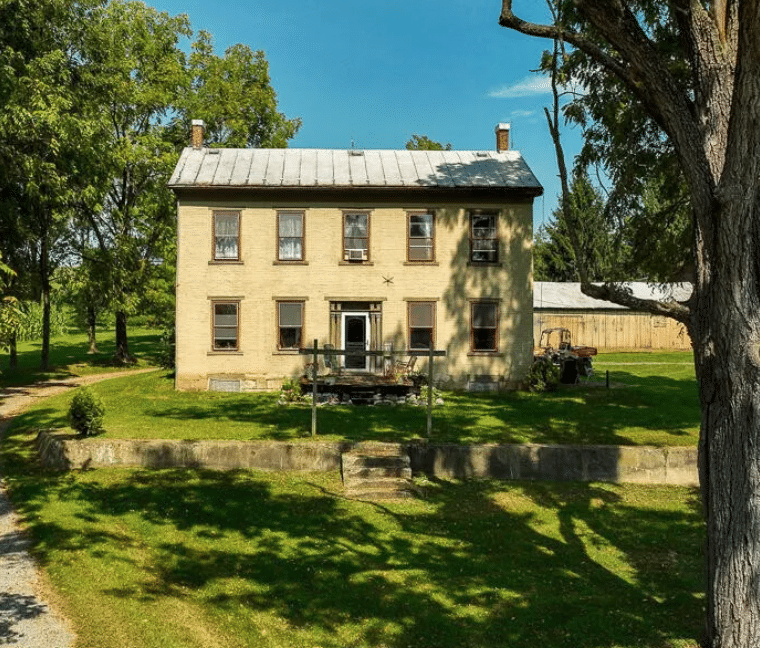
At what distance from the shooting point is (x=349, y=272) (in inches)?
938

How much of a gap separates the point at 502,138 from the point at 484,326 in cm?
860

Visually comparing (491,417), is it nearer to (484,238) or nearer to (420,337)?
(420,337)

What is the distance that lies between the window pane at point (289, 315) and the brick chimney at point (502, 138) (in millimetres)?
11201

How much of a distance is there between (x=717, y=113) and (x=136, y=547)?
32.8 feet

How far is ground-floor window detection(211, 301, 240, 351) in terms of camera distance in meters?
23.7

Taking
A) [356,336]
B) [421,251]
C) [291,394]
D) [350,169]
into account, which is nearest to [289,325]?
[356,336]

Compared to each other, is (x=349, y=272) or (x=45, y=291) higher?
(x=349, y=272)

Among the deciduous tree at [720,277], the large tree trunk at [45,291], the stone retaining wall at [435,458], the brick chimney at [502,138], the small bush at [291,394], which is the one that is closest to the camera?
the deciduous tree at [720,277]

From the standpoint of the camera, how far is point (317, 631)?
7.58m

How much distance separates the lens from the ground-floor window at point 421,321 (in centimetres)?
2398

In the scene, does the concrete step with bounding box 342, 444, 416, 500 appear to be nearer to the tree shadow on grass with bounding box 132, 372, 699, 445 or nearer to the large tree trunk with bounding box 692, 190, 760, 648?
the tree shadow on grass with bounding box 132, 372, 699, 445

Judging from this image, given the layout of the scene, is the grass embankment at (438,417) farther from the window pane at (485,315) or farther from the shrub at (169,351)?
the shrub at (169,351)

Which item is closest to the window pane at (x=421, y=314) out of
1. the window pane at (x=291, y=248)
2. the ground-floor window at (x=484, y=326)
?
the ground-floor window at (x=484, y=326)

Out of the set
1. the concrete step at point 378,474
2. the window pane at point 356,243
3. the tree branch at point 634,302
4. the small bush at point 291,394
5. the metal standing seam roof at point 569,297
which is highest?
the window pane at point 356,243
